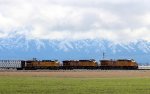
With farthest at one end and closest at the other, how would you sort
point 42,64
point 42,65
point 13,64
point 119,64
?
point 13,64
point 119,64
point 42,64
point 42,65

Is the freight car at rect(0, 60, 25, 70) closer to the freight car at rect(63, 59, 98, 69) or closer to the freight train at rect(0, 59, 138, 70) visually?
the freight train at rect(0, 59, 138, 70)

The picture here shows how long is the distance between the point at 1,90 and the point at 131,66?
9112 centimetres

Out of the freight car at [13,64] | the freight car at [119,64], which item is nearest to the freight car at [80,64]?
the freight car at [119,64]

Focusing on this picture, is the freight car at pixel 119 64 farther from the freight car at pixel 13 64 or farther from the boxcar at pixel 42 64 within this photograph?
the freight car at pixel 13 64

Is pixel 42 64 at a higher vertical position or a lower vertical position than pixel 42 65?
higher

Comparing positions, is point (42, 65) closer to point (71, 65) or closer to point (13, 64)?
point (71, 65)

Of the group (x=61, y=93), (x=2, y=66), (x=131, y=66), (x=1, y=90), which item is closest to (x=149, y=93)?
(x=61, y=93)

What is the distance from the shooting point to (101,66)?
436ft

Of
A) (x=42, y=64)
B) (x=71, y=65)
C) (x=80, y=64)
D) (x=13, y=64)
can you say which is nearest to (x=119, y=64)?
(x=80, y=64)

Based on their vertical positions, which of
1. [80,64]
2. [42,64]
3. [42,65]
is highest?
[80,64]

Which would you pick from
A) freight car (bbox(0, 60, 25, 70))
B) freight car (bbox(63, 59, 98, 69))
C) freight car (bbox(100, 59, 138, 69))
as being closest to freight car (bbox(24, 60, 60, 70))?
freight car (bbox(0, 60, 25, 70))

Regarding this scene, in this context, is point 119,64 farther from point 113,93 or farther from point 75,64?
point 113,93

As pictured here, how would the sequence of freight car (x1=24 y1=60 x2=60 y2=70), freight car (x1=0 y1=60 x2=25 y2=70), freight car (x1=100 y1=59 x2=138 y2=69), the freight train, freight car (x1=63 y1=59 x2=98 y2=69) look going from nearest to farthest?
freight car (x1=24 y1=60 x2=60 y2=70)
the freight train
freight car (x1=0 y1=60 x2=25 y2=70)
freight car (x1=100 y1=59 x2=138 y2=69)
freight car (x1=63 y1=59 x2=98 y2=69)

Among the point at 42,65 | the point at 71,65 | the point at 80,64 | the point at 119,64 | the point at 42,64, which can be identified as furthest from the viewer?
the point at 80,64
